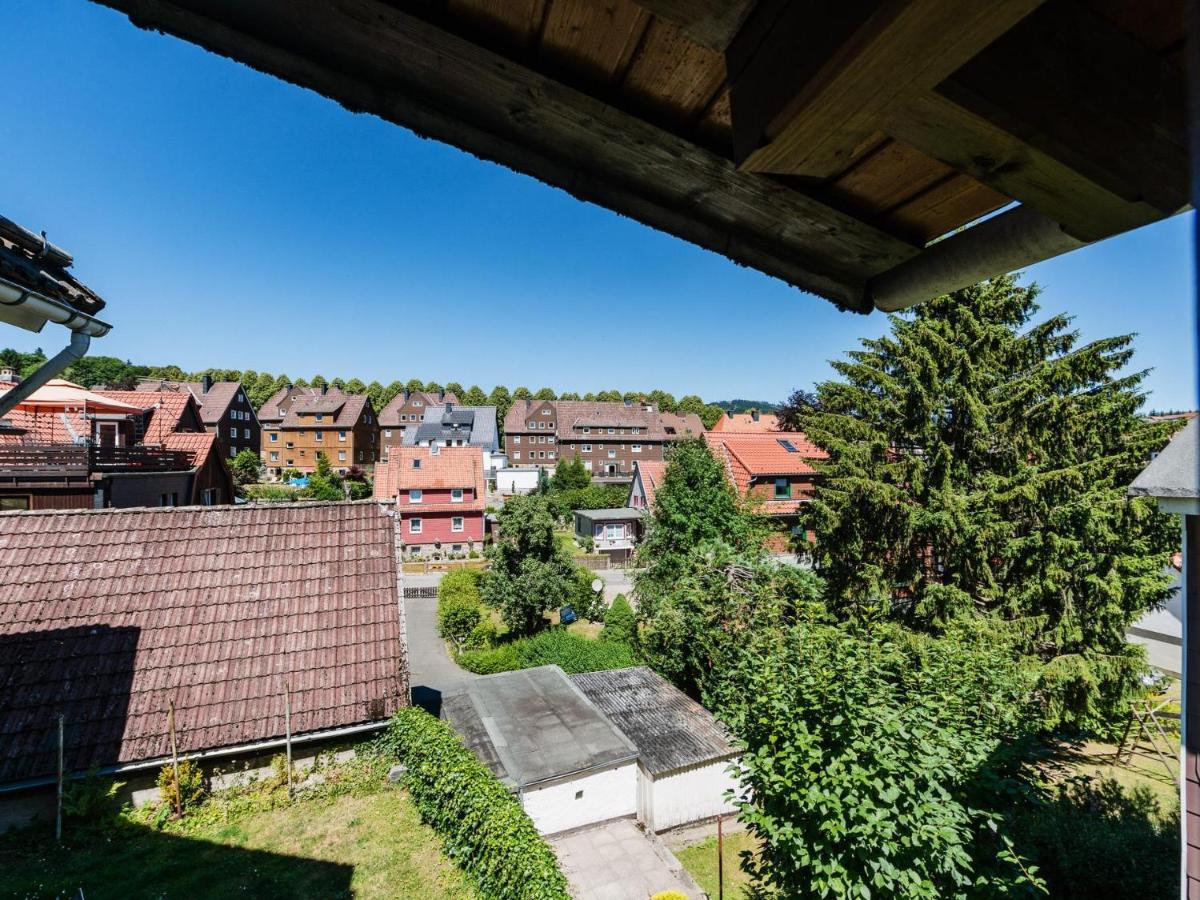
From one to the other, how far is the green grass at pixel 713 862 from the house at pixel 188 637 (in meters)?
6.45

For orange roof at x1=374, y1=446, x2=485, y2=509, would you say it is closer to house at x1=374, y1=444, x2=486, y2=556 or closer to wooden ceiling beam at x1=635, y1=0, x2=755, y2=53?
house at x1=374, y1=444, x2=486, y2=556

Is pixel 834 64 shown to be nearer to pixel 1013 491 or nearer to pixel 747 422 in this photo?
pixel 1013 491

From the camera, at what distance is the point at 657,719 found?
516 inches

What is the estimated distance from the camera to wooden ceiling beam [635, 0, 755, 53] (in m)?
1.03

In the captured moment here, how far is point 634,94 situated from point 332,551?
11381 mm

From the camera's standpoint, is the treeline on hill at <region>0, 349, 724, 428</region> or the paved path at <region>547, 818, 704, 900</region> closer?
the paved path at <region>547, 818, 704, 900</region>

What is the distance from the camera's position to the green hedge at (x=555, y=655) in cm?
1734

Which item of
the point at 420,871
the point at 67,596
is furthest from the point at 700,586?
the point at 67,596

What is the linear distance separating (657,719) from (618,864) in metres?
3.23

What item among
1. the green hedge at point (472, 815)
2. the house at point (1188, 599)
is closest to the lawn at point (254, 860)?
the green hedge at point (472, 815)

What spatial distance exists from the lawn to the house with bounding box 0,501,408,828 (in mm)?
889

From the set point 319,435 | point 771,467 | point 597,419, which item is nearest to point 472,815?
point 771,467

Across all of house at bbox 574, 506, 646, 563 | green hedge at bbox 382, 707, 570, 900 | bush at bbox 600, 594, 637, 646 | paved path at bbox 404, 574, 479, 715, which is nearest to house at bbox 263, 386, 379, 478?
house at bbox 574, 506, 646, 563

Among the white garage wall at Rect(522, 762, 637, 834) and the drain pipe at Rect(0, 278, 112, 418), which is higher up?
the drain pipe at Rect(0, 278, 112, 418)
